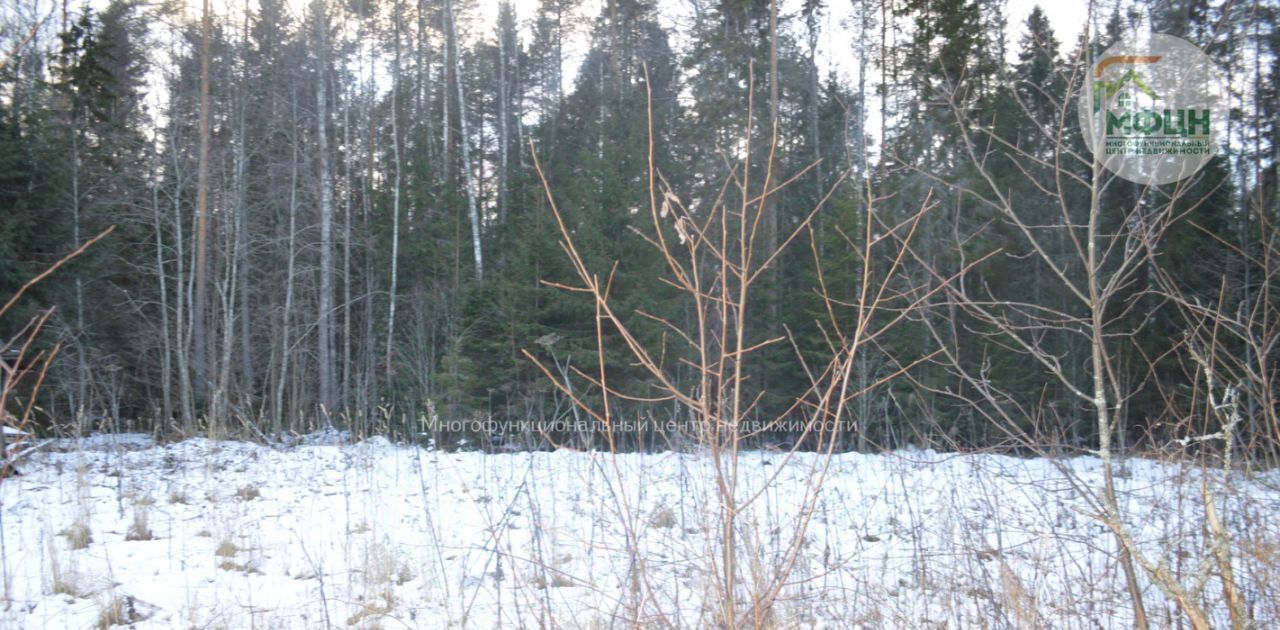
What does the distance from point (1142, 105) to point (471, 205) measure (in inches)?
634

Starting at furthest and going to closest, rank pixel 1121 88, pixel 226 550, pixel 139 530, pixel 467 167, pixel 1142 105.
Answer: pixel 467 167
pixel 139 530
pixel 226 550
pixel 1142 105
pixel 1121 88

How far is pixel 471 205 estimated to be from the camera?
1758 cm

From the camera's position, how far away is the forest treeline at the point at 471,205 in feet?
44.2

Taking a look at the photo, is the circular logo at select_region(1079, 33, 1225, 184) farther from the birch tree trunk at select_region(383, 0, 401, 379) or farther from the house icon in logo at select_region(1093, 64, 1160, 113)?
the birch tree trunk at select_region(383, 0, 401, 379)

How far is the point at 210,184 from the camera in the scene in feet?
52.3

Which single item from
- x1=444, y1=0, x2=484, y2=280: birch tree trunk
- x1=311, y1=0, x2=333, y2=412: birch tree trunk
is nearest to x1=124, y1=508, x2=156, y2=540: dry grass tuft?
x1=311, y1=0, x2=333, y2=412: birch tree trunk

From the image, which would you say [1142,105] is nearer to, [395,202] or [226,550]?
[226,550]

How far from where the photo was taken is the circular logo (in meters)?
2.36

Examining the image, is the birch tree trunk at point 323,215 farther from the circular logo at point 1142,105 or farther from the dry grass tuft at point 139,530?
the circular logo at point 1142,105

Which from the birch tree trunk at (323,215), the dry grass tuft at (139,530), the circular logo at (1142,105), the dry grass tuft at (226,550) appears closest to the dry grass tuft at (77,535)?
the dry grass tuft at (139,530)

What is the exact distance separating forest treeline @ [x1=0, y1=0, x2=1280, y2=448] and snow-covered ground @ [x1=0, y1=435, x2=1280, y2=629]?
6.19m

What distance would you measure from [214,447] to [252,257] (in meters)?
12.1

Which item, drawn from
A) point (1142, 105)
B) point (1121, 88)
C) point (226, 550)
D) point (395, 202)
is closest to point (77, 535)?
point (226, 550)

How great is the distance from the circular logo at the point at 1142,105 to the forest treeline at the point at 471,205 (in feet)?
29.7
